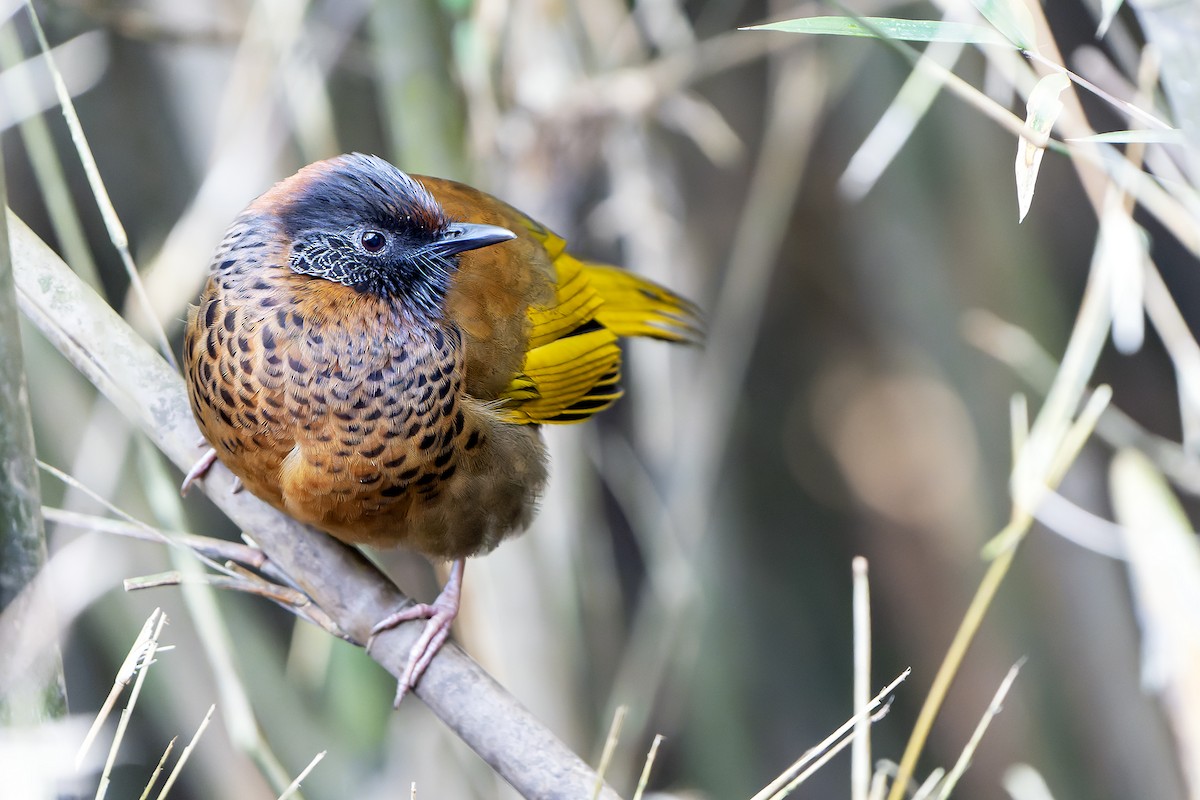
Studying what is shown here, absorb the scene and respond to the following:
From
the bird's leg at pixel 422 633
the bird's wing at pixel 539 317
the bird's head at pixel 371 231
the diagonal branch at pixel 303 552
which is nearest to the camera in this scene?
the diagonal branch at pixel 303 552

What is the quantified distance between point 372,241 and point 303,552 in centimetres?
46

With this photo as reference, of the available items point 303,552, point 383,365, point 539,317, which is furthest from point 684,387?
point 303,552

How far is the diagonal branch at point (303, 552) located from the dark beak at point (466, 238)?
1.37 ft

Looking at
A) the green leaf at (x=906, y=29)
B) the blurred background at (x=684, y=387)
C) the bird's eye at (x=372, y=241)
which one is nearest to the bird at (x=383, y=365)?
the bird's eye at (x=372, y=241)

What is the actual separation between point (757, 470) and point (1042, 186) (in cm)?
114

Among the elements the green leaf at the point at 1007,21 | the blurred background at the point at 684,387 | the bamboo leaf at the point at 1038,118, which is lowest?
the blurred background at the point at 684,387

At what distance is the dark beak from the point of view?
1.69 m

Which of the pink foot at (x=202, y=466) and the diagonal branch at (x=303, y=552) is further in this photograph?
the pink foot at (x=202, y=466)

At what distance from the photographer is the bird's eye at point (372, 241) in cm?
167

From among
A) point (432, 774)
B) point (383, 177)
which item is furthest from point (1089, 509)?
point (383, 177)

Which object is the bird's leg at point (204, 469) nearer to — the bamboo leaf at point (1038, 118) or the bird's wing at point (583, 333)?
the bird's wing at point (583, 333)

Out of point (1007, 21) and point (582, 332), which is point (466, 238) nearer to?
point (582, 332)

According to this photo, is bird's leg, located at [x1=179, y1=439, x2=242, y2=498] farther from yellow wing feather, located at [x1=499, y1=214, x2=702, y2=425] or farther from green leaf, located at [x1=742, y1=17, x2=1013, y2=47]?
green leaf, located at [x1=742, y1=17, x2=1013, y2=47]

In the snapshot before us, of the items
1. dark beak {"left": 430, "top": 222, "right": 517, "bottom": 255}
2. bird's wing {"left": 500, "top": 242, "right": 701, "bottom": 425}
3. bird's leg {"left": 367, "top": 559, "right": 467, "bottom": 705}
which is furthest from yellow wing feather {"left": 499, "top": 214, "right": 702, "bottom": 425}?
bird's leg {"left": 367, "top": 559, "right": 467, "bottom": 705}
